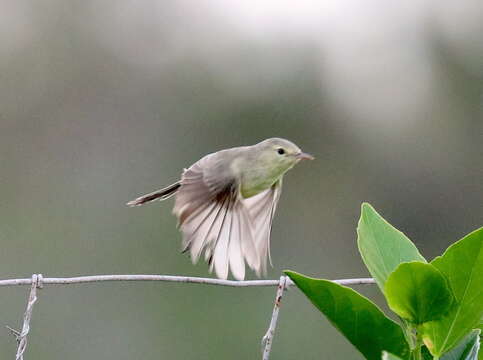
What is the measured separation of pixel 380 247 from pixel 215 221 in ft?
7.80

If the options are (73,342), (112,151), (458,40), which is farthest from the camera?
(458,40)

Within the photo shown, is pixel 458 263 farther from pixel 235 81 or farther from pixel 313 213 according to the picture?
pixel 235 81

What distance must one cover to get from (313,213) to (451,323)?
15.2m

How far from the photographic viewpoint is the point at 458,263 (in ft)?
5.88

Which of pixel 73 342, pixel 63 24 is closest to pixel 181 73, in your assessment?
pixel 63 24

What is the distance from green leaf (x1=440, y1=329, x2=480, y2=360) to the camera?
184 centimetres

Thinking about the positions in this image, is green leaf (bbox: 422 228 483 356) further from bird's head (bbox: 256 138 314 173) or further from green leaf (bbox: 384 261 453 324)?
bird's head (bbox: 256 138 314 173)

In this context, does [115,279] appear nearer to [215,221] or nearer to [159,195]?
[215,221]

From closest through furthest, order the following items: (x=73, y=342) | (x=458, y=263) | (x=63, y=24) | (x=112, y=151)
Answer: (x=458, y=263)
(x=73, y=342)
(x=112, y=151)
(x=63, y=24)

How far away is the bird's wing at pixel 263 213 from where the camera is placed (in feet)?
13.8

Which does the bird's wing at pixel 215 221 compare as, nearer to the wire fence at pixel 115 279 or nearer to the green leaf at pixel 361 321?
the wire fence at pixel 115 279

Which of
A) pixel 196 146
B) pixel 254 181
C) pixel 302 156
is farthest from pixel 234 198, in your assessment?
pixel 196 146

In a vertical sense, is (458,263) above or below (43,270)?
below

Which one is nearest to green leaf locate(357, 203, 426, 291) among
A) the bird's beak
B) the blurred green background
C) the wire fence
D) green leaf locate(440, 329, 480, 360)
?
green leaf locate(440, 329, 480, 360)
